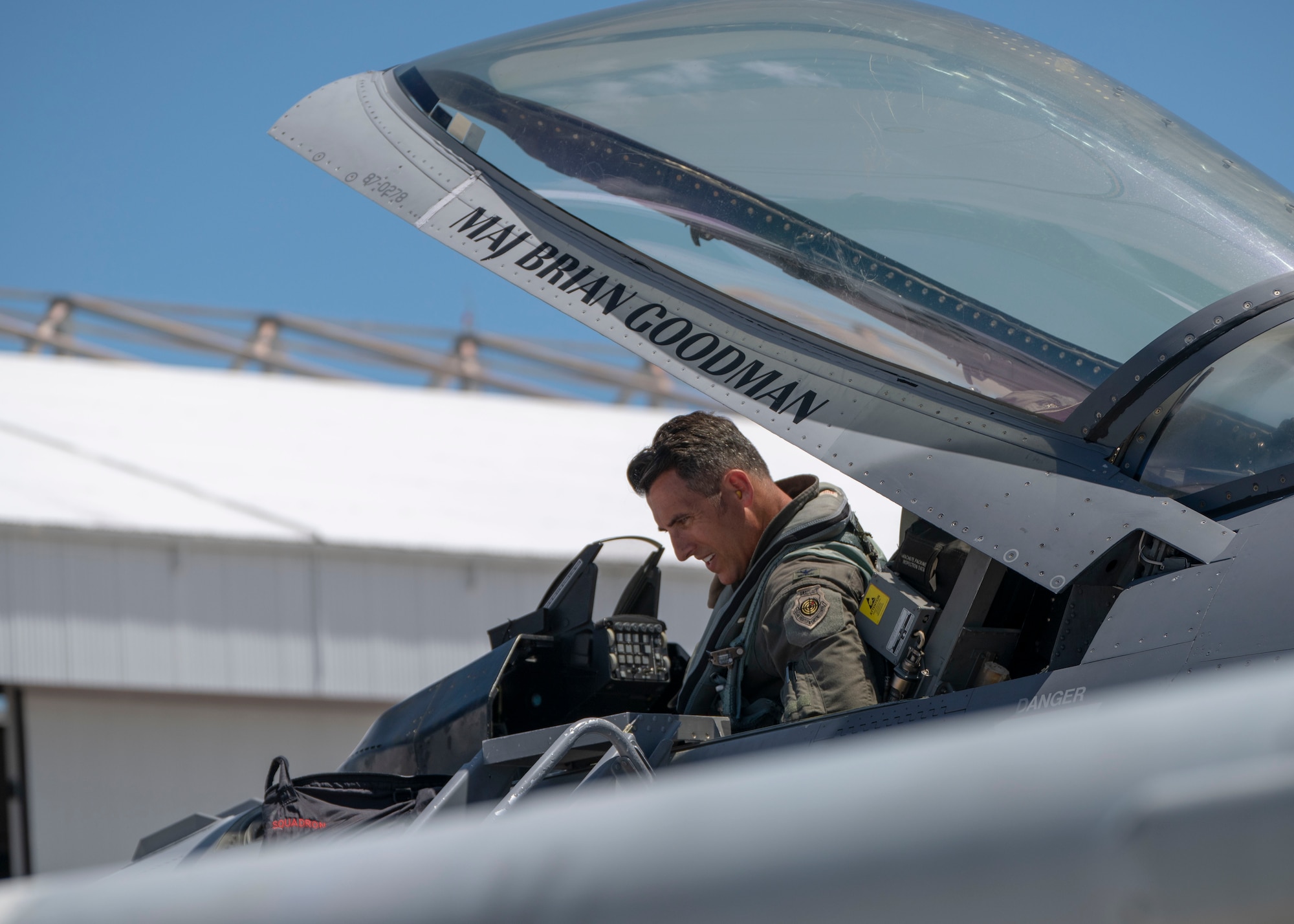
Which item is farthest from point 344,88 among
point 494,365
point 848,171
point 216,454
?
point 494,365

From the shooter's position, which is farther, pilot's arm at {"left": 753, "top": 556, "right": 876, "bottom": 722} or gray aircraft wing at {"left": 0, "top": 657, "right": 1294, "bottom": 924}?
pilot's arm at {"left": 753, "top": 556, "right": 876, "bottom": 722}

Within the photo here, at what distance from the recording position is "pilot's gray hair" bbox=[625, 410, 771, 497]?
12.0ft

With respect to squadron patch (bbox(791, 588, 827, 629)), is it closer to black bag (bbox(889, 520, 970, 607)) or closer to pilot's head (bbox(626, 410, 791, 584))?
black bag (bbox(889, 520, 970, 607))

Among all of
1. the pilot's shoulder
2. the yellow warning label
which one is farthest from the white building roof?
the yellow warning label

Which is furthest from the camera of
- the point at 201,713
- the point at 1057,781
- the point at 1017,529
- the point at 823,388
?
the point at 201,713

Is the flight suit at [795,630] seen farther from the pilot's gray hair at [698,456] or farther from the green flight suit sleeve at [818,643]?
the pilot's gray hair at [698,456]

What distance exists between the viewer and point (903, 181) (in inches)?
113

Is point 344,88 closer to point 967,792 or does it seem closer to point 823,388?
point 823,388

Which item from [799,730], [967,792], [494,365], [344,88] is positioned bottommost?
[967,792]

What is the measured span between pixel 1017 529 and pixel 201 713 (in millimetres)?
9203

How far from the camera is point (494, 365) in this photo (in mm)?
17781

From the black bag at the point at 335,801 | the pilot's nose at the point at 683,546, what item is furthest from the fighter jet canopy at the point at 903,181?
the black bag at the point at 335,801

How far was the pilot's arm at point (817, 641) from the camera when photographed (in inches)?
110

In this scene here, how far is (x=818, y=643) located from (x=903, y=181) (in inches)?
42.6
